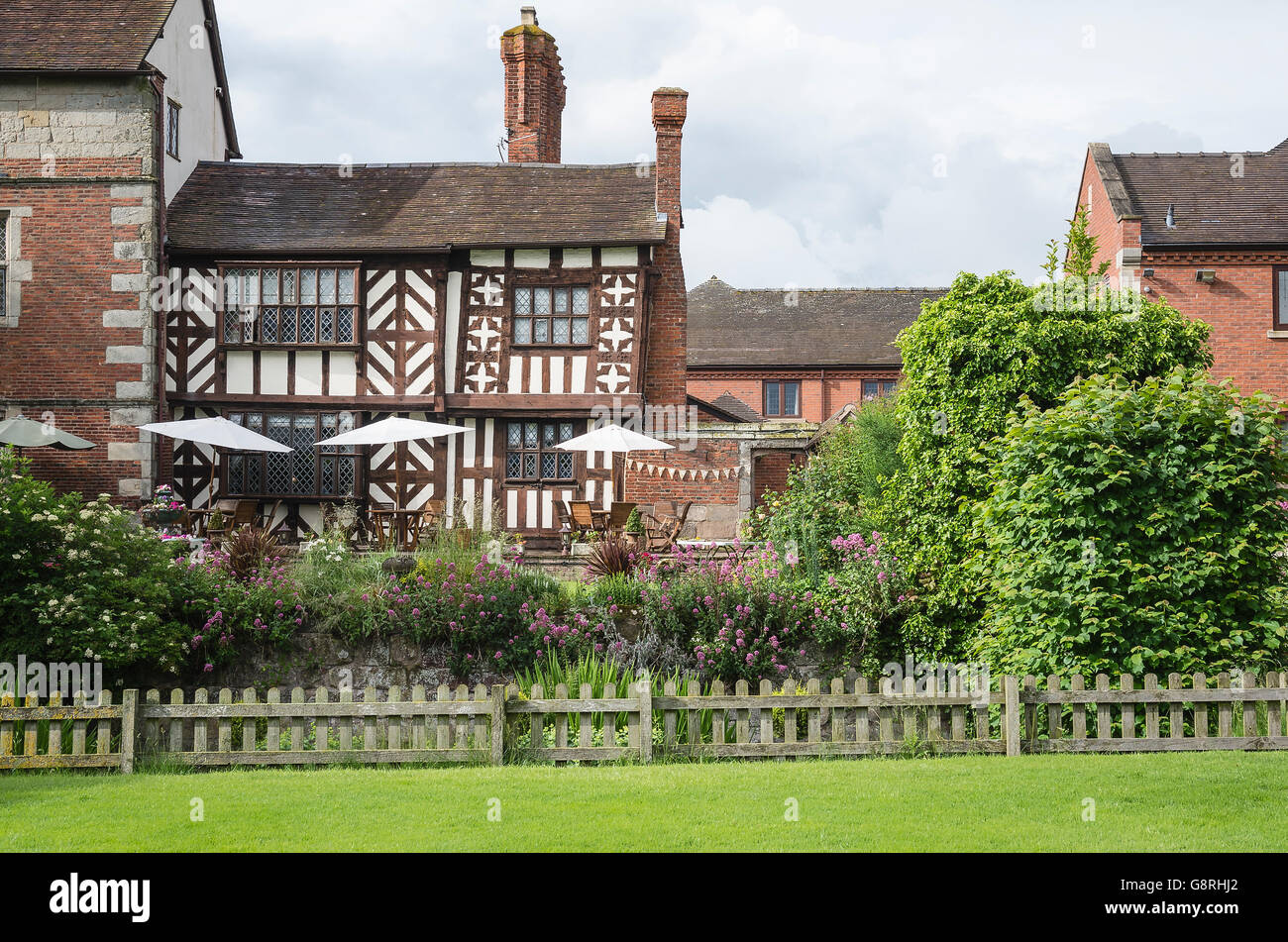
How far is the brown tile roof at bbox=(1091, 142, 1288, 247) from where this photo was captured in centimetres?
2252

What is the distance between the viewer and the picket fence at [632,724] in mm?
8156

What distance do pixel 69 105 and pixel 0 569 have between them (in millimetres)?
10937

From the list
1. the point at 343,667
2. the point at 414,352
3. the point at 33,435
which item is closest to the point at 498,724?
the point at 343,667

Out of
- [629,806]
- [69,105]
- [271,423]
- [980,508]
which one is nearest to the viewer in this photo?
[629,806]

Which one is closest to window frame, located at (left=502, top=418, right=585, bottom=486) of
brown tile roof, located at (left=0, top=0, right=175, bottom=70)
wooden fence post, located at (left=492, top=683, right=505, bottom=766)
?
brown tile roof, located at (left=0, top=0, right=175, bottom=70)

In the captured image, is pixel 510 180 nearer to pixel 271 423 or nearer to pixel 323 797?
pixel 271 423

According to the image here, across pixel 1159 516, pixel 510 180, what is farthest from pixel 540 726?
pixel 510 180

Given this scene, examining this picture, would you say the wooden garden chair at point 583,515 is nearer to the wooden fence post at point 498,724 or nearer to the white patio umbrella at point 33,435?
the white patio umbrella at point 33,435

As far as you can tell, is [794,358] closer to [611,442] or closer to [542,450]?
[542,450]

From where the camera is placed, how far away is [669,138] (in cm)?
2036

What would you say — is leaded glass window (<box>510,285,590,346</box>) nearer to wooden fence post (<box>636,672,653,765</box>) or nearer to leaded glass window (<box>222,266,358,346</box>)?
leaded glass window (<box>222,266,358,346</box>)

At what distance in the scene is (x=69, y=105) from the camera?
707 inches

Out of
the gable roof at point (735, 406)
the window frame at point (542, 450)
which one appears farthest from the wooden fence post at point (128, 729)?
the gable roof at point (735, 406)

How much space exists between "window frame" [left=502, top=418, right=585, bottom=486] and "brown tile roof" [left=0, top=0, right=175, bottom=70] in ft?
26.9
